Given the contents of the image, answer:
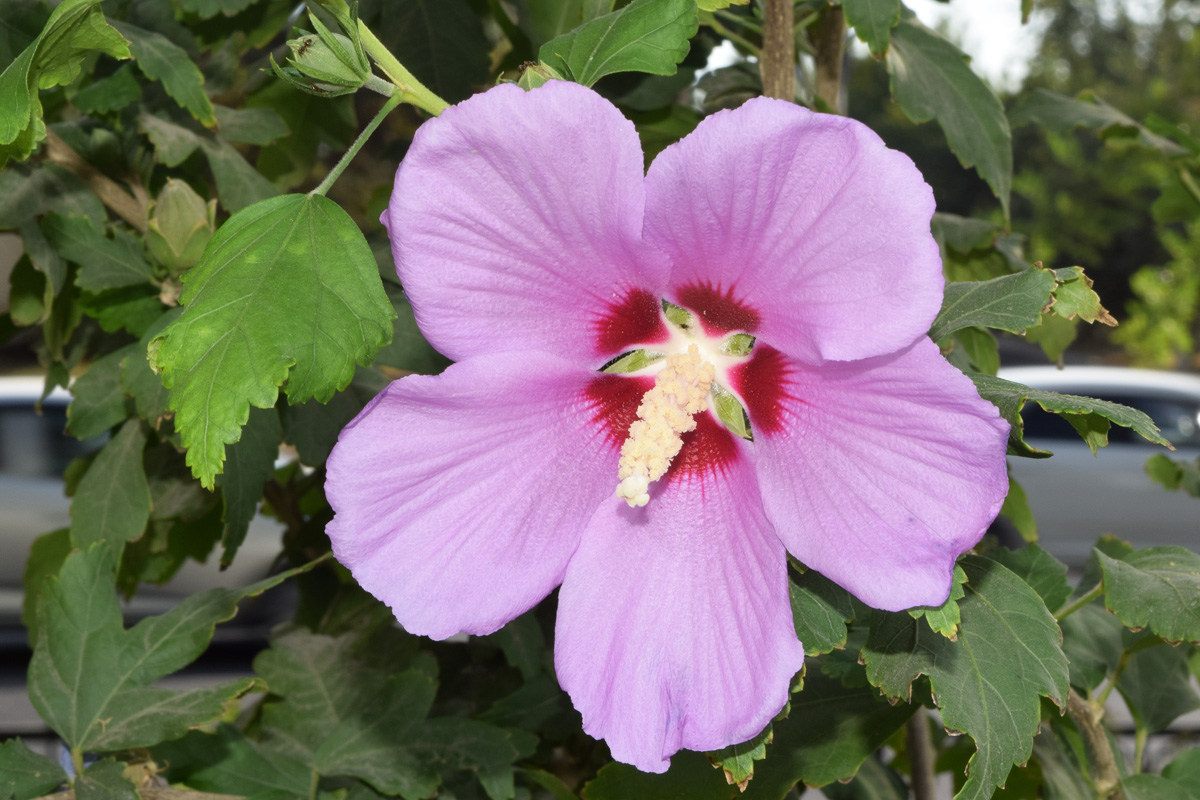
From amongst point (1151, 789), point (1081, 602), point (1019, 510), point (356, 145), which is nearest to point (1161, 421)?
point (1019, 510)

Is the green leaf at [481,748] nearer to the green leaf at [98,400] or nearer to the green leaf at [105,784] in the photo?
the green leaf at [105,784]

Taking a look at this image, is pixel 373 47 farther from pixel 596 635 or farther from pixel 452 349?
pixel 596 635

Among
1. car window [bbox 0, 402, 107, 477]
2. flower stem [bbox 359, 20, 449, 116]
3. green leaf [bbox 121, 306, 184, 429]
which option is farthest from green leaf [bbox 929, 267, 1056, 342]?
car window [bbox 0, 402, 107, 477]

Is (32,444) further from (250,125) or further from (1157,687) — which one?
(1157,687)

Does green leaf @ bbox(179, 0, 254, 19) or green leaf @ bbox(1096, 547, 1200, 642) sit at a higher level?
green leaf @ bbox(179, 0, 254, 19)

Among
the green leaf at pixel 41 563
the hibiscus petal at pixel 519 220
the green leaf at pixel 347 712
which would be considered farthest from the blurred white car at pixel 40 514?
the hibiscus petal at pixel 519 220

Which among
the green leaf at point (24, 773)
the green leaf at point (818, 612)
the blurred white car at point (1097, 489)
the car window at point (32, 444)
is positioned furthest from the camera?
the blurred white car at point (1097, 489)

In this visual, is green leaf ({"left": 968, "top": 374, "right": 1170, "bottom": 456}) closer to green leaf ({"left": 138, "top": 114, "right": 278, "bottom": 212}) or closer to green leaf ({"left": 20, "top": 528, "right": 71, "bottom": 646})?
green leaf ({"left": 138, "top": 114, "right": 278, "bottom": 212})
